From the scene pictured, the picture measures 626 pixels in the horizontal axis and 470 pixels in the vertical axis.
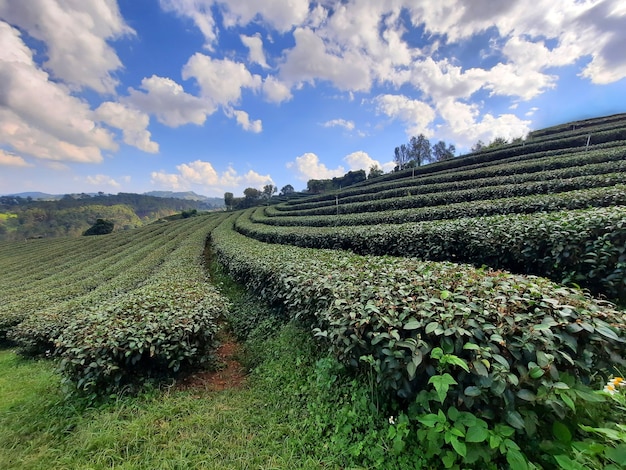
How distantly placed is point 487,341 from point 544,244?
12.2ft

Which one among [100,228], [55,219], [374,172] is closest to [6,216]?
[55,219]

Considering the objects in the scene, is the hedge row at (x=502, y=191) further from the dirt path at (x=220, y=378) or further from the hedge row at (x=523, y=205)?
the dirt path at (x=220, y=378)

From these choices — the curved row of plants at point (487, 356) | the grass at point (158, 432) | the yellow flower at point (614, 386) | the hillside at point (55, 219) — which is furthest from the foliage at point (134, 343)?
the hillside at point (55, 219)

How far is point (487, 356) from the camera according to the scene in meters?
1.86

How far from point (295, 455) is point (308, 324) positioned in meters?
2.00

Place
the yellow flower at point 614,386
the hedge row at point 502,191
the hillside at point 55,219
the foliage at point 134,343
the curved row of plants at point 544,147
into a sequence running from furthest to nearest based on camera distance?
the hillside at point 55,219
the curved row of plants at point 544,147
the hedge row at point 502,191
the foliage at point 134,343
the yellow flower at point 614,386

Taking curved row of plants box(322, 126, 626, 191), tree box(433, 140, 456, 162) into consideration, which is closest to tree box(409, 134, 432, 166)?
tree box(433, 140, 456, 162)

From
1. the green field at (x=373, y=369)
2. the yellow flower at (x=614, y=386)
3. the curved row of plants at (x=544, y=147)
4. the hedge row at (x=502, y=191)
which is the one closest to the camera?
the yellow flower at (x=614, y=386)

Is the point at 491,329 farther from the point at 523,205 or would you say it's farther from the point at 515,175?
the point at 515,175

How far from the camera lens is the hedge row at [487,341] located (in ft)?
5.89

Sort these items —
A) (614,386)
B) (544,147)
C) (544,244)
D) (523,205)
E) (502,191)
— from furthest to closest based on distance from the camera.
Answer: (544,147), (502,191), (523,205), (544,244), (614,386)

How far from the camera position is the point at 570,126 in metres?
30.5

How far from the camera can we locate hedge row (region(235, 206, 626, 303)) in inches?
148

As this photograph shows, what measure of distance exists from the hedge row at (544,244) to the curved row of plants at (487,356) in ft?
6.58
